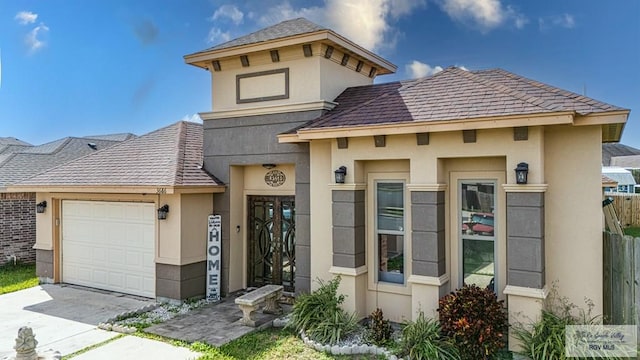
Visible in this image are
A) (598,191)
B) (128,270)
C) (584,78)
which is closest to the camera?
(598,191)

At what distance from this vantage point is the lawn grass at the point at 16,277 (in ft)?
34.7

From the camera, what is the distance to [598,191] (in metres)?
6.01

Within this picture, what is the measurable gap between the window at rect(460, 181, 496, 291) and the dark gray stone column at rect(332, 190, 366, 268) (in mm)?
1715

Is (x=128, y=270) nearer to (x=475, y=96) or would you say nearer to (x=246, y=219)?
(x=246, y=219)

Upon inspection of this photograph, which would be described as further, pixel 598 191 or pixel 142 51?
pixel 142 51

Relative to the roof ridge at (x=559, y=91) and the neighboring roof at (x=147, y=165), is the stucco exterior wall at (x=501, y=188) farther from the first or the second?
the neighboring roof at (x=147, y=165)

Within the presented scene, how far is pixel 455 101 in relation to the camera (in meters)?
6.94

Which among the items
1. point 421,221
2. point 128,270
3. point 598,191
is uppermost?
point 598,191

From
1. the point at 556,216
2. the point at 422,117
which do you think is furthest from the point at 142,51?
the point at 556,216

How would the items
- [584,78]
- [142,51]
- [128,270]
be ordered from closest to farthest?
[128,270] < [142,51] < [584,78]

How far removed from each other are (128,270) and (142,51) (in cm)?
1542

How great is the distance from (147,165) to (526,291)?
8190 millimetres

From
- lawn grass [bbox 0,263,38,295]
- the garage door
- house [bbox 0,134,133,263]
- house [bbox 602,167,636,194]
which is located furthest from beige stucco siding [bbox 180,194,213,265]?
house [bbox 602,167,636,194]

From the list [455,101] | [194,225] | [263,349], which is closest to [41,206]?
[194,225]
